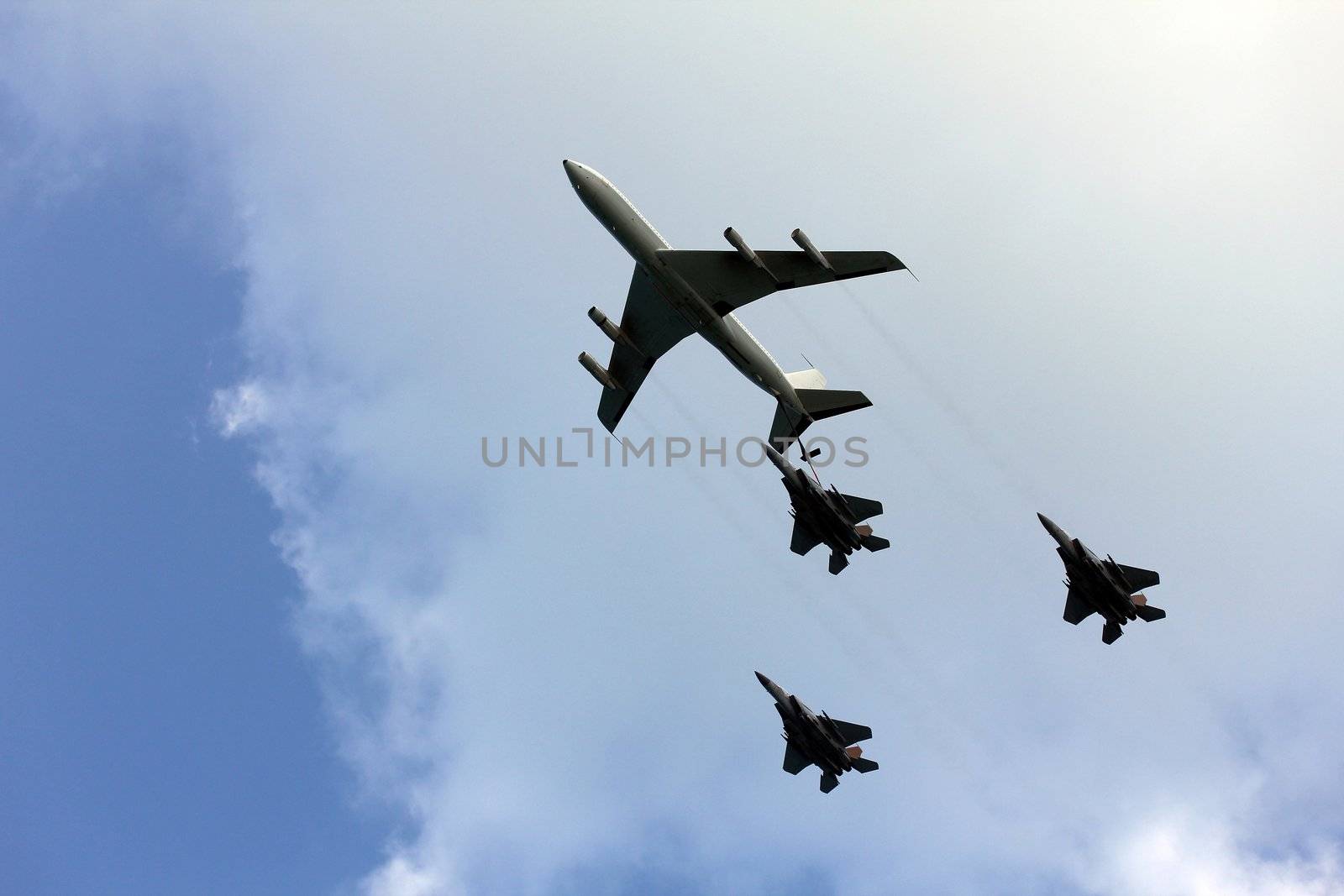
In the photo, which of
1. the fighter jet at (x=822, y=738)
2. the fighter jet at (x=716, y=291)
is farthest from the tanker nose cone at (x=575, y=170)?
the fighter jet at (x=822, y=738)

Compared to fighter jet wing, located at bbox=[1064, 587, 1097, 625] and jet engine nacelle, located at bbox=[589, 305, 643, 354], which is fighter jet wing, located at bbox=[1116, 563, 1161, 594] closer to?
fighter jet wing, located at bbox=[1064, 587, 1097, 625]

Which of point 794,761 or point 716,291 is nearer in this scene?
point 716,291

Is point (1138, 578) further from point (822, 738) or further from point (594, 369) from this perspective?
point (594, 369)

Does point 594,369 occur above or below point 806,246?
above

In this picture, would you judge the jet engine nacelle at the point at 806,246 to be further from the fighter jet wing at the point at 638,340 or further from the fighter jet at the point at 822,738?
the fighter jet at the point at 822,738

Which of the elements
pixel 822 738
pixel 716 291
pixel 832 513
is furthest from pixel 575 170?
pixel 822 738

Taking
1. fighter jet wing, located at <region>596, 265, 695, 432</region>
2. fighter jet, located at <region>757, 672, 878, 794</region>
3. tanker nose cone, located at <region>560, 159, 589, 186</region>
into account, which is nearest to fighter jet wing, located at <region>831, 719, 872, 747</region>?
fighter jet, located at <region>757, 672, 878, 794</region>

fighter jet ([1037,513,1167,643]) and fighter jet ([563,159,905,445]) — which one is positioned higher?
fighter jet ([563,159,905,445])
